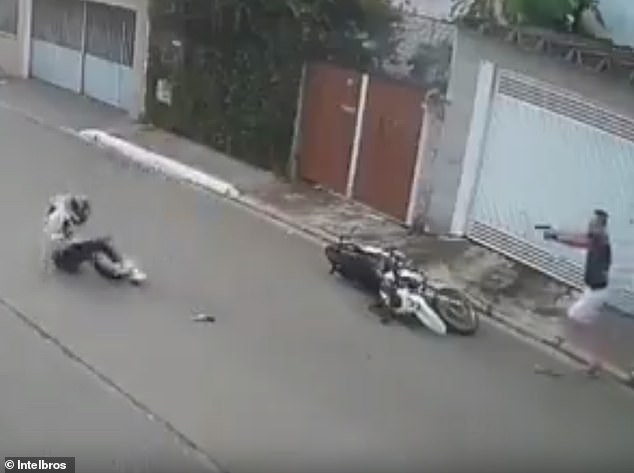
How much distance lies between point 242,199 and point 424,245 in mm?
3233

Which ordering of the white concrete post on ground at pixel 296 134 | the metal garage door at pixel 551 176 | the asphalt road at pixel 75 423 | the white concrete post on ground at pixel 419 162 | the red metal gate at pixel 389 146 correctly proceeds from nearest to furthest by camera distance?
1. the asphalt road at pixel 75 423
2. the metal garage door at pixel 551 176
3. the white concrete post on ground at pixel 419 162
4. the red metal gate at pixel 389 146
5. the white concrete post on ground at pixel 296 134

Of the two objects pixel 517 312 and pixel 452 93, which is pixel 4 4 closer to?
pixel 452 93

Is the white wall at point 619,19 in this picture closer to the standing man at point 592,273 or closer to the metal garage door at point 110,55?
the standing man at point 592,273

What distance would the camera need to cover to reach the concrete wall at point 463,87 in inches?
546

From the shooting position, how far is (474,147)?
1527cm

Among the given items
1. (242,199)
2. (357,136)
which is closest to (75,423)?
(242,199)

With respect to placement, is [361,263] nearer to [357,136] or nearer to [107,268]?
[107,268]

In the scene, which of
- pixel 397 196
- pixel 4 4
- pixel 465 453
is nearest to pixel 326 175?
pixel 397 196

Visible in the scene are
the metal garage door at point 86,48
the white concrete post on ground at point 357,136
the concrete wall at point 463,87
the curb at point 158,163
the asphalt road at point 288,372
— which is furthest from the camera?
the metal garage door at point 86,48

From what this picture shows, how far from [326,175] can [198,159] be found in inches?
102

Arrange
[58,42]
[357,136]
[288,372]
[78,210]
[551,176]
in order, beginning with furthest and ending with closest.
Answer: [58,42] < [357,136] < [551,176] < [78,210] < [288,372]

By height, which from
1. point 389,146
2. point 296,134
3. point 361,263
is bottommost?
point 361,263

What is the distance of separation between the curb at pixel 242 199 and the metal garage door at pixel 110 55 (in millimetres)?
2551

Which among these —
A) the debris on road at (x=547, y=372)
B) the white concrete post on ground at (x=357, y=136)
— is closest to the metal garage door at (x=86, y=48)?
the white concrete post on ground at (x=357, y=136)
